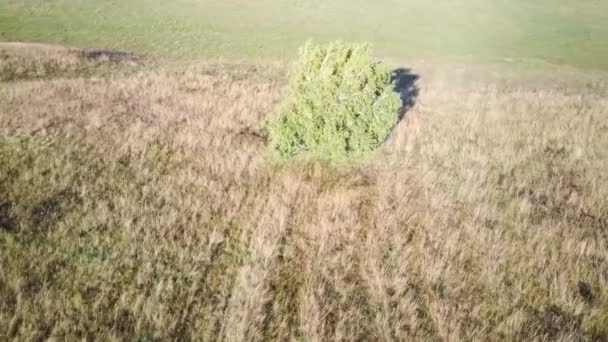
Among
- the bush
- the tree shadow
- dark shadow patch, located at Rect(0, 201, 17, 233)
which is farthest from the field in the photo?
the tree shadow

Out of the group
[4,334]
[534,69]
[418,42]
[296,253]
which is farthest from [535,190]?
[418,42]

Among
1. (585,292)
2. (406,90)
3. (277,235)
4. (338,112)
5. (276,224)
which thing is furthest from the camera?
(406,90)

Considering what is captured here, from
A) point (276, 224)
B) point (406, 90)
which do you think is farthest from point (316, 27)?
point (276, 224)

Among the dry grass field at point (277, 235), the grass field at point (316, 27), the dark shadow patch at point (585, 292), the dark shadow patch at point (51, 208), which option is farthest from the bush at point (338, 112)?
the grass field at point (316, 27)

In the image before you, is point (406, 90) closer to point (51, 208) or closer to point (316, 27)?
point (51, 208)

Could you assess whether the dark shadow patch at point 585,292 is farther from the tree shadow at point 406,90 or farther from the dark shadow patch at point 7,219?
the dark shadow patch at point 7,219

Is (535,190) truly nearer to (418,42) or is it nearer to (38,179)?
(38,179)
